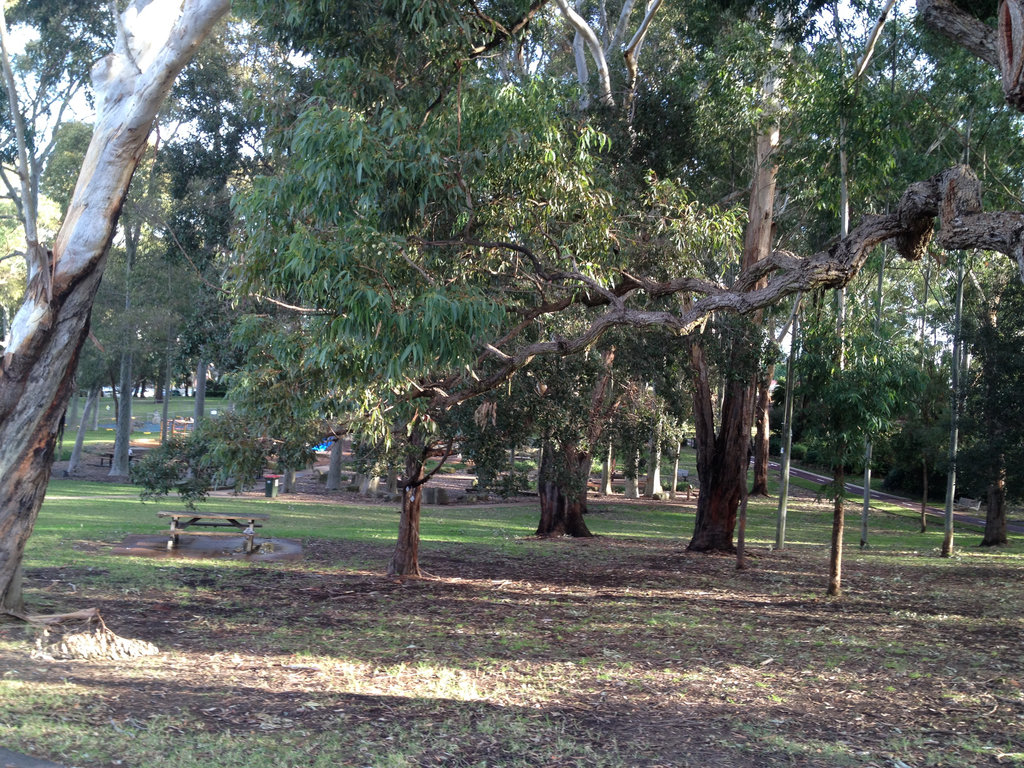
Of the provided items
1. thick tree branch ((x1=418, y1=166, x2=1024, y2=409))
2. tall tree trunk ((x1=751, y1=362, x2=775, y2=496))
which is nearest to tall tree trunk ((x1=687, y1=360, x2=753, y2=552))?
thick tree branch ((x1=418, y1=166, x2=1024, y2=409))

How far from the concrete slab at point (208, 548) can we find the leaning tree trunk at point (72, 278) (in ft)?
22.0

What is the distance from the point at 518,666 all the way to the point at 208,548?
10.2 m

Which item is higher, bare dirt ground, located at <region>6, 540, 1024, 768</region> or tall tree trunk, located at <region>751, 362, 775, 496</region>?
tall tree trunk, located at <region>751, 362, 775, 496</region>

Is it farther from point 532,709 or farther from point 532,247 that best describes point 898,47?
point 532,709

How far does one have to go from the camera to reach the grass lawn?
627 cm

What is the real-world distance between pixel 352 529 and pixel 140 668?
562 inches

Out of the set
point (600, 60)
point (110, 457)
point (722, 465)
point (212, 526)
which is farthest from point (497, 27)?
point (110, 457)

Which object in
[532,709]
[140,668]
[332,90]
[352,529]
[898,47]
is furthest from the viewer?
[352,529]

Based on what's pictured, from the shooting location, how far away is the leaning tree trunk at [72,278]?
924cm

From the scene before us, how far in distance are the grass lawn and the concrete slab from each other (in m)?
0.56

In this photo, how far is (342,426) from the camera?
1186 centimetres

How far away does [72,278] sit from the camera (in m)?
9.57

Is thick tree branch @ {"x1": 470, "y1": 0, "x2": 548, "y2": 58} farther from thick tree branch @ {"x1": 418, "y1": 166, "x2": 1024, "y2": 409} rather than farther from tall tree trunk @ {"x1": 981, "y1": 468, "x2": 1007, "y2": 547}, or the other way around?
tall tree trunk @ {"x1": 981, "y1": 468, "x2": 1007, "y2": 547}

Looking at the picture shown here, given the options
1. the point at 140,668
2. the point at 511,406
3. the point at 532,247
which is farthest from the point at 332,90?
the point at 140,668
